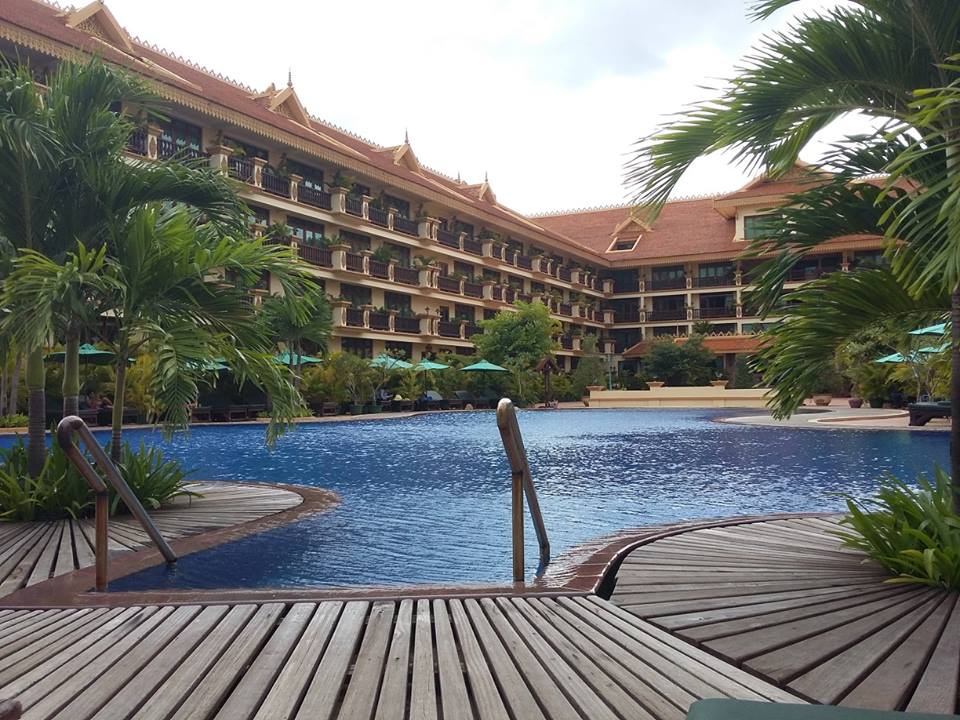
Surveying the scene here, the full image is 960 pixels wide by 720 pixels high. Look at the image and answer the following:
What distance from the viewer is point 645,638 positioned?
308 centimetres

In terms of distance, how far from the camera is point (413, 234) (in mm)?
34250

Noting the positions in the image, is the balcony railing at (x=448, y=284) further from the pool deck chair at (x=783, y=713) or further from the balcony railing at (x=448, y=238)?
the pool deck chair at (x=783, y=713)

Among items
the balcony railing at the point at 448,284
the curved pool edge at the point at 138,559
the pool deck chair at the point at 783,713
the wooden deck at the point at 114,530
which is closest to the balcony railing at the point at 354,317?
the balcony railing at the point at 448,284

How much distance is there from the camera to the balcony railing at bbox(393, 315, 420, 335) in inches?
1276

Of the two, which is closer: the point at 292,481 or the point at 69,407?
the point at 69,407

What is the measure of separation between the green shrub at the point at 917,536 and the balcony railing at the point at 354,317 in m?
26.0

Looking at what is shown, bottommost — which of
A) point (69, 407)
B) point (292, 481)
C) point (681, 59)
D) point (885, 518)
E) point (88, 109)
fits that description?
point (292, 481)

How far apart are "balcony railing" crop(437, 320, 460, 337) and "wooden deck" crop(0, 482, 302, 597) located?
26.9 meters

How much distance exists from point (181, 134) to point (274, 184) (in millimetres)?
3504

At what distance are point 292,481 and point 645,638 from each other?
24.5ft

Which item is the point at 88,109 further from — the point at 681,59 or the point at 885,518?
the point at 885,518

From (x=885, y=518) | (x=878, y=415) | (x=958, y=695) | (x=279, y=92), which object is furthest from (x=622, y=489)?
(x=279, y=92)

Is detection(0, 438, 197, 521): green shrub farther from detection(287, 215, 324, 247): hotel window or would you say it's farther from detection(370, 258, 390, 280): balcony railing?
detection(370, 258, 390, 280): balcony railing

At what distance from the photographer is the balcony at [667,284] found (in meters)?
45.8
